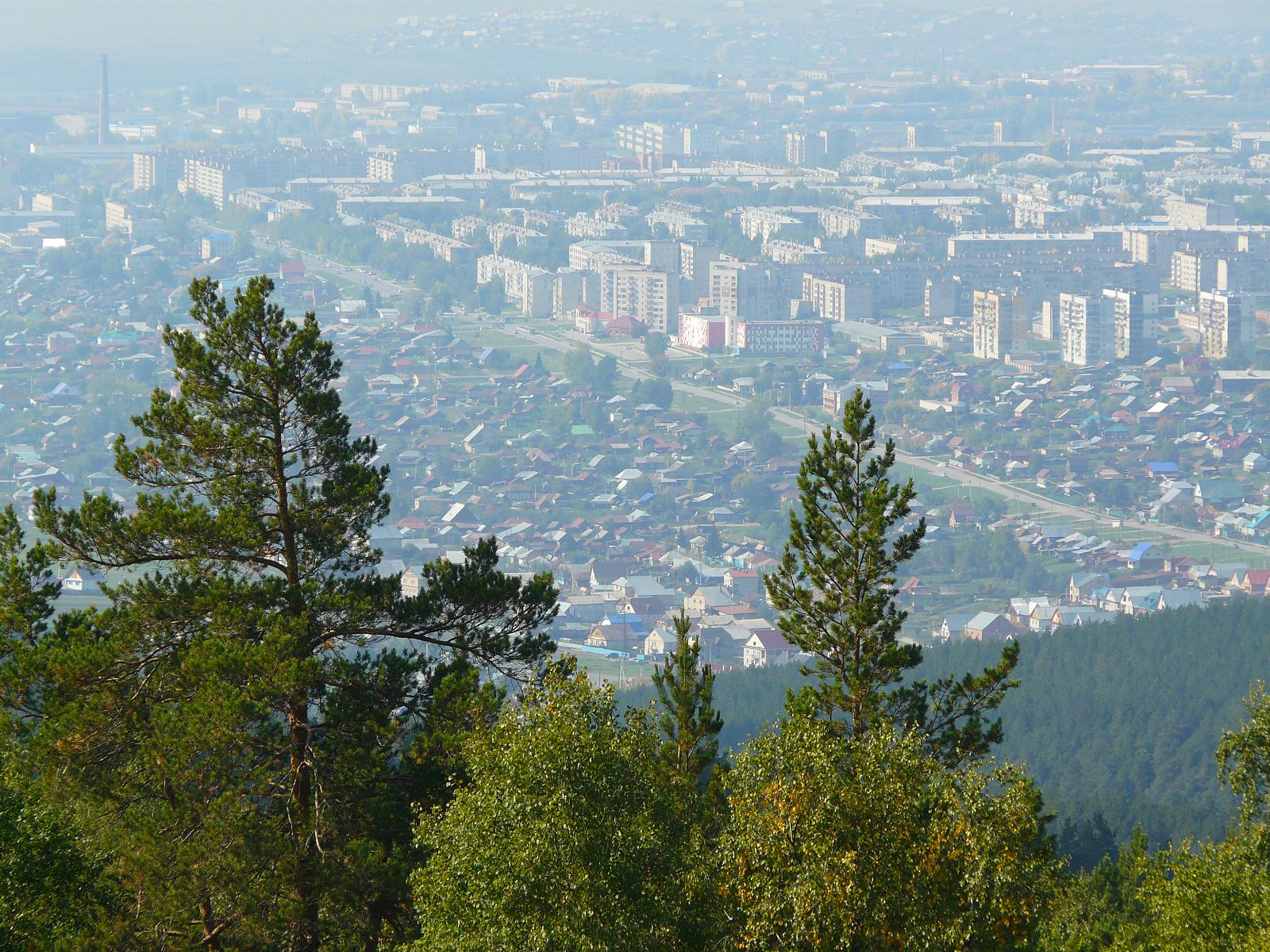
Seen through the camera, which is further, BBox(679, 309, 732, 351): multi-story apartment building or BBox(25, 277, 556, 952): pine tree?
BBox(679, 309, 732, 351): multi-story apartment building

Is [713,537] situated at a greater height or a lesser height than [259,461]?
lesser

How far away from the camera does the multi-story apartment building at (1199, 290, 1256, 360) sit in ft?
177

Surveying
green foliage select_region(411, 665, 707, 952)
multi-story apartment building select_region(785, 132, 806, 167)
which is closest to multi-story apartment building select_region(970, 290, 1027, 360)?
multi-story apartment building select_region(785, 132, 806, 167)

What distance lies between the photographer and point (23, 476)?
42250mm

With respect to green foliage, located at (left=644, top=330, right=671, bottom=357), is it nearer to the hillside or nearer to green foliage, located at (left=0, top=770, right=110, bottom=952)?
the hillside

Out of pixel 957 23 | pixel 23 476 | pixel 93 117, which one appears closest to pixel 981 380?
pixel 23 476

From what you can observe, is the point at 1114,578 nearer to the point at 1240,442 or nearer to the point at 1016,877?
the point at 1240,442

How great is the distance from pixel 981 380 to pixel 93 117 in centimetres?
6350

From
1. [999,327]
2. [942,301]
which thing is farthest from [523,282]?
[999,327]

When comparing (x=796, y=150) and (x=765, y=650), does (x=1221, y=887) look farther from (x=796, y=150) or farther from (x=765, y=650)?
(x=796, y=150)

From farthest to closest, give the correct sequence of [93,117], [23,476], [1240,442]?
[93,117] < [1240,442] < [23,476]

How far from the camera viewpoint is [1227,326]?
54.1 metres

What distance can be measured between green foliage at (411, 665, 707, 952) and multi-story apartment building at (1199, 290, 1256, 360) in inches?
2013

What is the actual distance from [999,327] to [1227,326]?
6.52 m
